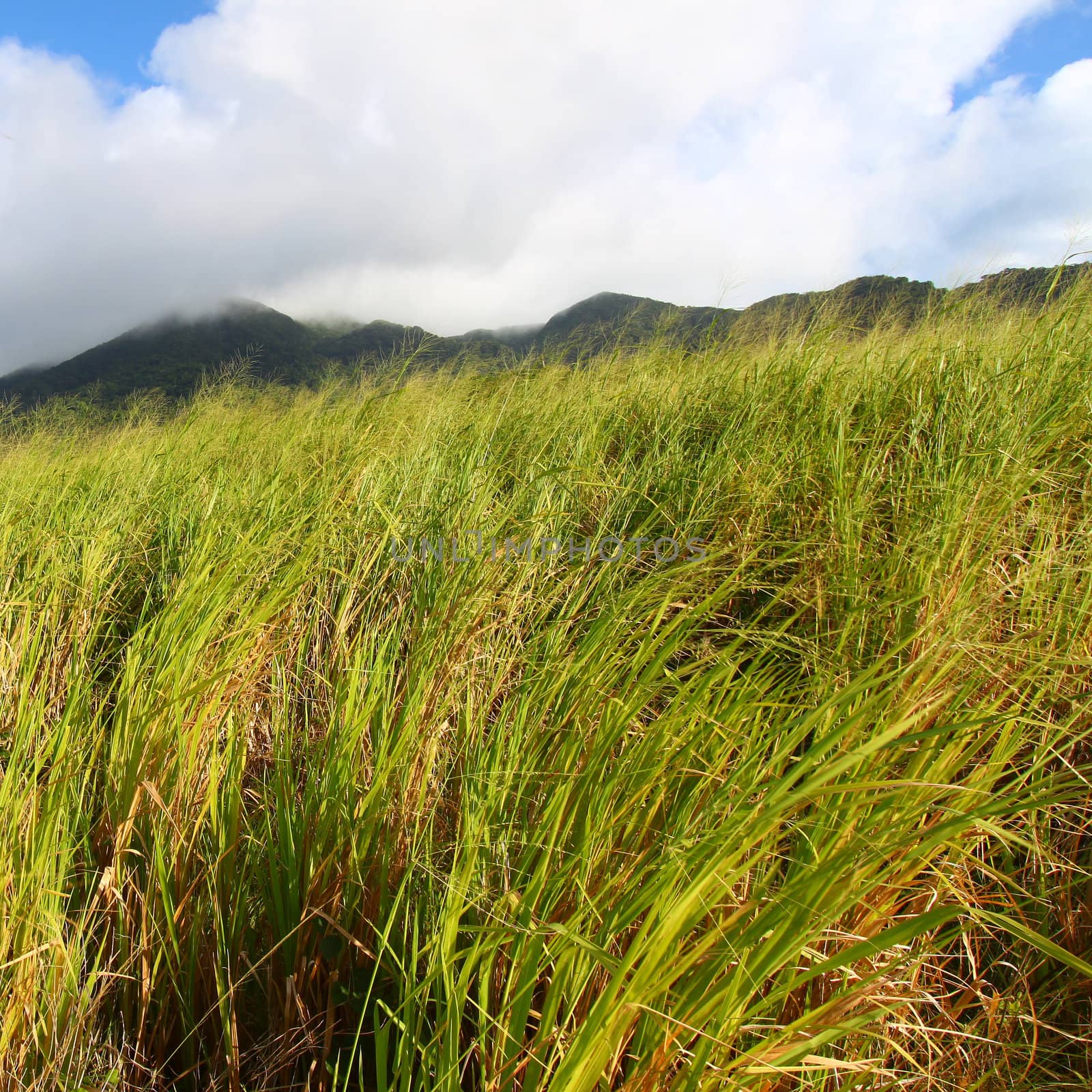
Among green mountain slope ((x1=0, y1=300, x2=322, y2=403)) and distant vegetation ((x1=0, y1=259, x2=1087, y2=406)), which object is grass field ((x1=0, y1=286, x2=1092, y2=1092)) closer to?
distant vegetation ((x1=0, y1=259, x2=1087, y2=406))

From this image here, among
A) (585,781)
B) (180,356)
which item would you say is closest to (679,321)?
(585,781)

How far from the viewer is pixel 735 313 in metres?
3.72

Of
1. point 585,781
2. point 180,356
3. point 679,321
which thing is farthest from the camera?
point 180,356

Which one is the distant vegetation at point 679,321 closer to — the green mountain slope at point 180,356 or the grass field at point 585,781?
the green mountain slope at point 180,356

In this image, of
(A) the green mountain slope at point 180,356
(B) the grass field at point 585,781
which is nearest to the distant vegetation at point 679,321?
(A) the green mountain slope at point 180,356

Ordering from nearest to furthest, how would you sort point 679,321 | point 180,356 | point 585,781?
point 585,781 → point 679,321 → point 180,356

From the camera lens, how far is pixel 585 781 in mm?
925

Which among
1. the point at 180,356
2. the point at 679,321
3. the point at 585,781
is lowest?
the point at 585,781

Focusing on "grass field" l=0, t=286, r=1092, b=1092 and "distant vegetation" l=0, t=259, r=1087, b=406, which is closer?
"grass field" l=0, t=286, r=1092, b=1092

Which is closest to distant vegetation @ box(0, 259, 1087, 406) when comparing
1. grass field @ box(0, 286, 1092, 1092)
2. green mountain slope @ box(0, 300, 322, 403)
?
green mountain slope @ box(0, 300, 322, 403)

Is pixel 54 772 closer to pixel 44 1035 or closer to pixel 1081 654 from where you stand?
pixel 44 1035

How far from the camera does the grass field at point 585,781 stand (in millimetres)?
762

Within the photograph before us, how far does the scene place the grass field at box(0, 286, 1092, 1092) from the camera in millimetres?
762

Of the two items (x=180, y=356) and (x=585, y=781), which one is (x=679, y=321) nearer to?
(x=585, y=781)
